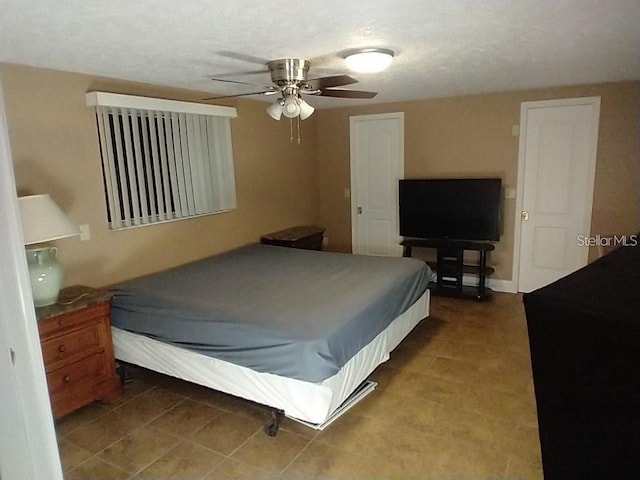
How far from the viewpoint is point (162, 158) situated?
380cm

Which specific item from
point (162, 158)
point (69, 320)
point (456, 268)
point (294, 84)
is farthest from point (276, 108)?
point (456, 268)

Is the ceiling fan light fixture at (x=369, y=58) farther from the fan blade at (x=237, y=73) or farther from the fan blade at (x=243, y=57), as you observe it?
the fan blade at (x=237, y=73)

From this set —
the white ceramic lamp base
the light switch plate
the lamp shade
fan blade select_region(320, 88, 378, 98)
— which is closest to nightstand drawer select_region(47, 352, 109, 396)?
the white ceramic lamp base

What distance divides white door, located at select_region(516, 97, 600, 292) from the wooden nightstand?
14.0 feet

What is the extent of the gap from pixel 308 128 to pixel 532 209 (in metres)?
2.95

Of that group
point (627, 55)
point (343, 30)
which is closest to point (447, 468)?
point (343, 30)

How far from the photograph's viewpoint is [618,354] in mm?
676

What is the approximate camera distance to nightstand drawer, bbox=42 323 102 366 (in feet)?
8.48

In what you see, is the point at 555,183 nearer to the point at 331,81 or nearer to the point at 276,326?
the point at 331,81

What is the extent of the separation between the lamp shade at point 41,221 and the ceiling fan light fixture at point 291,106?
159 cm

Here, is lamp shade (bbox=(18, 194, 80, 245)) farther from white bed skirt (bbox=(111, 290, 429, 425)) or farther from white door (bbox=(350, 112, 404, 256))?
white door (bbox=(350, 112, 404, 256))

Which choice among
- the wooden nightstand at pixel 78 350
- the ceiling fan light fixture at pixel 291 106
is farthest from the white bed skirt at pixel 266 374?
the ceiling fan light fixture at pixel 291 106

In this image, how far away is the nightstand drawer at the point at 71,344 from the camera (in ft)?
8.48

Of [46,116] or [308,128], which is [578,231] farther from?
[46,116]
